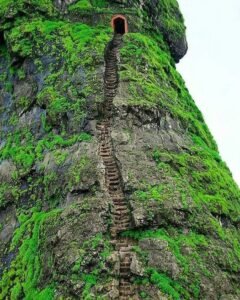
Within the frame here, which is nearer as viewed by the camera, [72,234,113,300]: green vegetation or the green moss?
[72,234,113,300]: green vegetation

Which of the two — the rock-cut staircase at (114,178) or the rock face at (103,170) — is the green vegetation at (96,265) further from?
the rock-cut staircase at (114,178)

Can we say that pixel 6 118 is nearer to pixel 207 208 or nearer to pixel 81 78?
pixel 81 78

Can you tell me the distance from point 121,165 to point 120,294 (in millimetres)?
7322

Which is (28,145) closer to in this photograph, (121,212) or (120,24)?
(121,212)

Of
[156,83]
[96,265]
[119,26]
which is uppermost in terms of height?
[119,26]

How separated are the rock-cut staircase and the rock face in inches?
2.2

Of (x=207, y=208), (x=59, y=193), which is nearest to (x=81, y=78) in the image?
(x=59, y=193)

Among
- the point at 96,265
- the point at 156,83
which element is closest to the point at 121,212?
the point at 96,265

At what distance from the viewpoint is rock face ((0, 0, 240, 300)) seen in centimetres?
2034

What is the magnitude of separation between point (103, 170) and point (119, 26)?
1690cm

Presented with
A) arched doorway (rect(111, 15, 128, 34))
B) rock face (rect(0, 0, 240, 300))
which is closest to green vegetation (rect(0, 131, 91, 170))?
rock face (rect(0, 0, 240, 300))

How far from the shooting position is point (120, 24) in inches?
1497

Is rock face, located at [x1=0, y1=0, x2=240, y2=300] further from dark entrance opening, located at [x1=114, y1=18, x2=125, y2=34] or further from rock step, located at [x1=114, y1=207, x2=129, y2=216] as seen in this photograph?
dark entrance opening, located at [x1=114, y1=18, x2=125, y2=34]

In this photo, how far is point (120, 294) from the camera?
19156 mm
